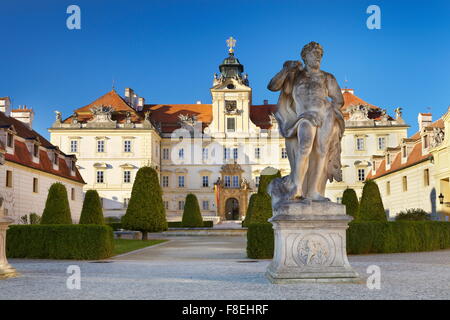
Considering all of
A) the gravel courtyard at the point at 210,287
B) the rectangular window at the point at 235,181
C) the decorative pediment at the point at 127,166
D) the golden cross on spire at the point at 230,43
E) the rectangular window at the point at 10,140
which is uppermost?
the golden cross on spire at the point at 230,43

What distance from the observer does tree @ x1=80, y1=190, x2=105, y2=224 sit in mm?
21953

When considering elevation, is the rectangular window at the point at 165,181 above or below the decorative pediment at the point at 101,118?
below

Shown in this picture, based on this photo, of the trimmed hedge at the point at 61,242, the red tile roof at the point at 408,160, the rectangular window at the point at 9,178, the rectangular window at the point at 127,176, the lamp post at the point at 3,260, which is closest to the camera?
the lamp post at the point at 3,260

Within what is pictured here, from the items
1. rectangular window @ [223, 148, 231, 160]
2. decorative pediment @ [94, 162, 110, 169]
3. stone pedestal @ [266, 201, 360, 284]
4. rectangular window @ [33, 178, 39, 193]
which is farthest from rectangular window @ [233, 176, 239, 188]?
stone pedestal @ [266, 201, 360, 284]

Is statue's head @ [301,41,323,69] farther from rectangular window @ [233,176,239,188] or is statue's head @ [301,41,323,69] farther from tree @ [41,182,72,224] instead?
rectangular window @ [233,176,239,188]

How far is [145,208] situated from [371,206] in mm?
11397

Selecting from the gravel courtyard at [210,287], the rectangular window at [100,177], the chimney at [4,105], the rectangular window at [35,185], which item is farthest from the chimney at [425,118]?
the gravel courtyard at [210,287]

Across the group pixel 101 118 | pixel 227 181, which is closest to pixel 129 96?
pixel 101 118

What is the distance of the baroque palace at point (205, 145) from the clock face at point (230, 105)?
0.11 meters

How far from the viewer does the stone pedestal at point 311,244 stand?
7062mm

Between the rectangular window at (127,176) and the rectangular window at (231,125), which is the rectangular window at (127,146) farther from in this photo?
the rectangular window at (231,125)

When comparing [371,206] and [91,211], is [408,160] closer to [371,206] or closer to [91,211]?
[371,206]

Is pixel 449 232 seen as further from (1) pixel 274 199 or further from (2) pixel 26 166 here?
(2) pixel 26 166

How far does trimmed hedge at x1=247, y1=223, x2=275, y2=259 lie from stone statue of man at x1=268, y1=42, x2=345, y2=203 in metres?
6.98
